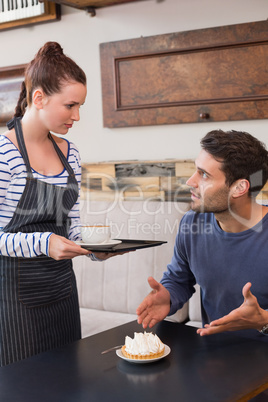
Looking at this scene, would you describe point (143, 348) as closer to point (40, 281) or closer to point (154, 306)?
point (154, 306)

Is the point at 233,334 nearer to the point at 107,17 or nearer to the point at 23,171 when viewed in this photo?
the point at 23,171

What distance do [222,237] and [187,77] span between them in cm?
146

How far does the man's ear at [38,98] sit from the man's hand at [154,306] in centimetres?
67

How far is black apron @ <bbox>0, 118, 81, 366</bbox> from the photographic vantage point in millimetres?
1762

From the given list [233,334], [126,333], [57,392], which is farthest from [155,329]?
[57,392]

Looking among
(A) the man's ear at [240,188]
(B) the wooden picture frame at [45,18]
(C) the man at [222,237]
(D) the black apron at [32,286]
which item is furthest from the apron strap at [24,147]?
(B) the wooden picture frame at [45,18]

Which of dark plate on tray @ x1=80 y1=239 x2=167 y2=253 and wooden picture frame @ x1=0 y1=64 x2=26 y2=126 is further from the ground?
wooden picture frame @ x1=0 y1=64 x2=26 y2=126

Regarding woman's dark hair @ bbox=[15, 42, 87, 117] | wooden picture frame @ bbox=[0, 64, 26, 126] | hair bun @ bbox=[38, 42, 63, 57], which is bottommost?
woman's dark hair @ bbox=[15, 42, 87, 117]

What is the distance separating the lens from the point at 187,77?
119 inches

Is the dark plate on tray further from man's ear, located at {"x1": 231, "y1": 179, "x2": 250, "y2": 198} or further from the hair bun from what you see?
the hair bun

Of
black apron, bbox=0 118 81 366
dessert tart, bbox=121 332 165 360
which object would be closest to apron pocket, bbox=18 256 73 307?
black apron, bbox=0 118 81 366

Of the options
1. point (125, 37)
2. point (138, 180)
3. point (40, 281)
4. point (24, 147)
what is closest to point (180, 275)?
point (40, 281)

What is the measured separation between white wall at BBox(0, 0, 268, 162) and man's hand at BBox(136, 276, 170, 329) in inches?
55.1

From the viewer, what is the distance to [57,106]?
5.79 feet
